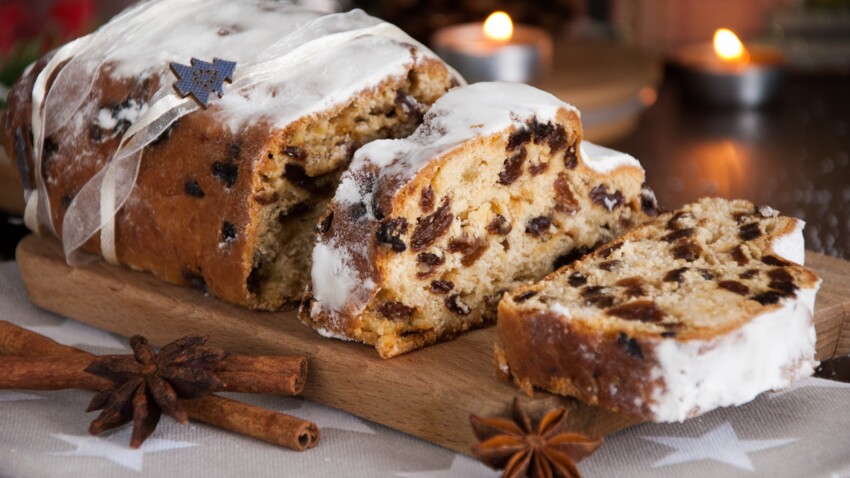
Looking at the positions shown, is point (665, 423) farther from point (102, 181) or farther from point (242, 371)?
point (102, 181)

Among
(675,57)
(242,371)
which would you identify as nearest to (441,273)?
(242,371)

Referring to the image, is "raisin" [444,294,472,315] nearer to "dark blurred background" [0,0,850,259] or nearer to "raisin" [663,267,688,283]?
"raisin" [663,267,688,283]

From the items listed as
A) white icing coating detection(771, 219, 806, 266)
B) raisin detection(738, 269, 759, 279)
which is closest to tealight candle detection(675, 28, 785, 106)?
white icing coating detection(771, 219, 806, 266)

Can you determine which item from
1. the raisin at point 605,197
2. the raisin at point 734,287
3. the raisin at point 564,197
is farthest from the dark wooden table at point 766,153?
the raisin at point 734,287

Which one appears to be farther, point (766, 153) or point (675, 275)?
point (766, 153)

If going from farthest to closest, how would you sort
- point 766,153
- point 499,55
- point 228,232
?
point 499,55
point 766,153
point 228,232

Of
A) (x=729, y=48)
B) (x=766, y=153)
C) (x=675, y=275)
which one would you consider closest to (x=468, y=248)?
(x=675, y=275)

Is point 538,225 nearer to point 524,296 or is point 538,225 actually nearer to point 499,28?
point 524,296
